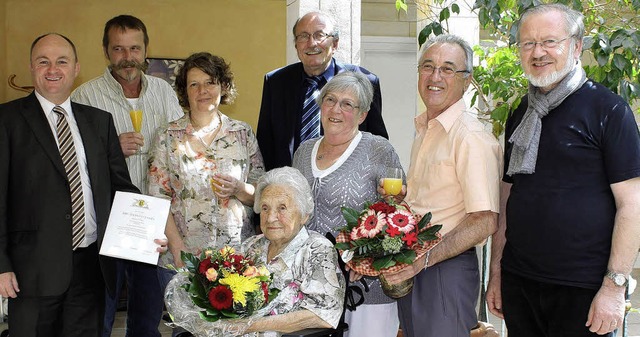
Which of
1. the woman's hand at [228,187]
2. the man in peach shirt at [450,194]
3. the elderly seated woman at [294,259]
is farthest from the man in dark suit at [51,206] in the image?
the man in peach shirt at [450,194]

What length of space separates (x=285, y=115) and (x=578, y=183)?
194cm

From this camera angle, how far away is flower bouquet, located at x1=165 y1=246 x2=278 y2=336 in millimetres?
3449

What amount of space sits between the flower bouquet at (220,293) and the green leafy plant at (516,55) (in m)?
1.78

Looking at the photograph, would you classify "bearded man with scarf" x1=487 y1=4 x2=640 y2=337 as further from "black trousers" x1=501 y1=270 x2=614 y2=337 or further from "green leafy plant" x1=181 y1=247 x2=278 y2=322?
"green leafy plant" x1=181 y1=247 x2=278 y2=322

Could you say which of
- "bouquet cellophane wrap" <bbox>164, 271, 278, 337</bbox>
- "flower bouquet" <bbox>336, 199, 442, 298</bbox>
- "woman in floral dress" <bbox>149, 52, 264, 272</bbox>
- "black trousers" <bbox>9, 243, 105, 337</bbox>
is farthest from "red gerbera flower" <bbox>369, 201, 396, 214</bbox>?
"black trousers" <bbox>9, 243, 105, 337</bbox>

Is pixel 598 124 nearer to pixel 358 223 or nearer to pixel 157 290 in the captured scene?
pixel 358 223

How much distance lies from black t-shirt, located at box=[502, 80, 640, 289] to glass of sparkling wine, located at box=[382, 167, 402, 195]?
1.83 ft

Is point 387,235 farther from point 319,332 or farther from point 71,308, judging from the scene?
point 71,308

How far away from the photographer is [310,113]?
4.84 metres

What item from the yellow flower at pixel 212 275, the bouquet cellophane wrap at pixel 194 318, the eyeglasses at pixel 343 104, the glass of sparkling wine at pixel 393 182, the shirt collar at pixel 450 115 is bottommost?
the bouquet cellophane wrap at pixel 194 318

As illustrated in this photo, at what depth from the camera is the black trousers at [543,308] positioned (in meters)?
3.38

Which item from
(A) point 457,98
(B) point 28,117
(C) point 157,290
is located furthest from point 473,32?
(B) point 28,117

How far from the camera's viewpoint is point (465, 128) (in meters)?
3.71

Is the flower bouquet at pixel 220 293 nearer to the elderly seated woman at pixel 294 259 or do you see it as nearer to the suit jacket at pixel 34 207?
the elderly seated woman at pixel 294 259
